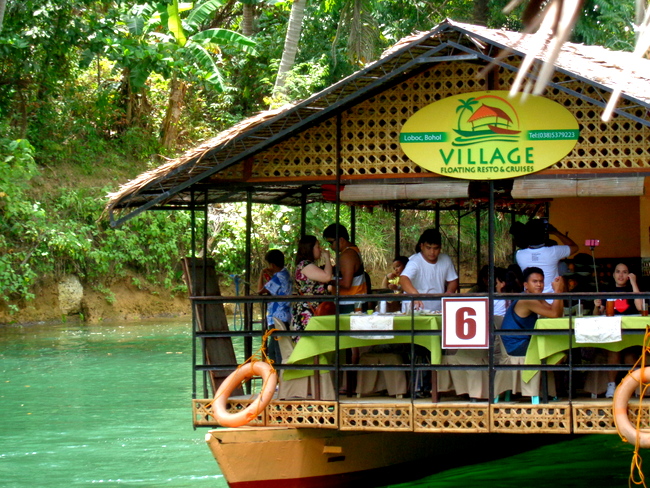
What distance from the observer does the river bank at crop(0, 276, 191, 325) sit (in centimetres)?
2253

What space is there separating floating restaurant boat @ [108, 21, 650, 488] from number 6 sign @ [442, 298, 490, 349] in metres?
0.07

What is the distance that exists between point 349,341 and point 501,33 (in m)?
2.82

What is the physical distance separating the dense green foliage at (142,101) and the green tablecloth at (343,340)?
35.0ft

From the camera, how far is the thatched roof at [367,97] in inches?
279

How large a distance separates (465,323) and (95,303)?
1752 cm

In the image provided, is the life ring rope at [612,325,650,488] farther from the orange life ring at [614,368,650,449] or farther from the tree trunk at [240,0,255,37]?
the tree trunk at [240,0,255,37]

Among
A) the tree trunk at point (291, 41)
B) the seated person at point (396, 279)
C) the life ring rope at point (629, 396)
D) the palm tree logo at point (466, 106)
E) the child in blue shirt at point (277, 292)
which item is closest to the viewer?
the life ring rope at point (629, 396)

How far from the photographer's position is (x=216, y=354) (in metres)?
8.38

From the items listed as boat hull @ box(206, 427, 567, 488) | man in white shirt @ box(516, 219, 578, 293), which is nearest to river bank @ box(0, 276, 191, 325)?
boat hull @ box(206, 427, 567, 488)

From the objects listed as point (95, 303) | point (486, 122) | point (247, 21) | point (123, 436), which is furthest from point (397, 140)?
point (247, 21)

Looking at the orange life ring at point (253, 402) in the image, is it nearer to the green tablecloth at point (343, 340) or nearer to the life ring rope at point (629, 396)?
the green tablecloth at point (343, 340)

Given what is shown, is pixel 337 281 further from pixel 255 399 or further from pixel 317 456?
pixel 317 456

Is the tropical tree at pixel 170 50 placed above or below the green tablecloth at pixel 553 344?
above

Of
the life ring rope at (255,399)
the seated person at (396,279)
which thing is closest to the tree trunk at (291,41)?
the seated person at (396,279)
